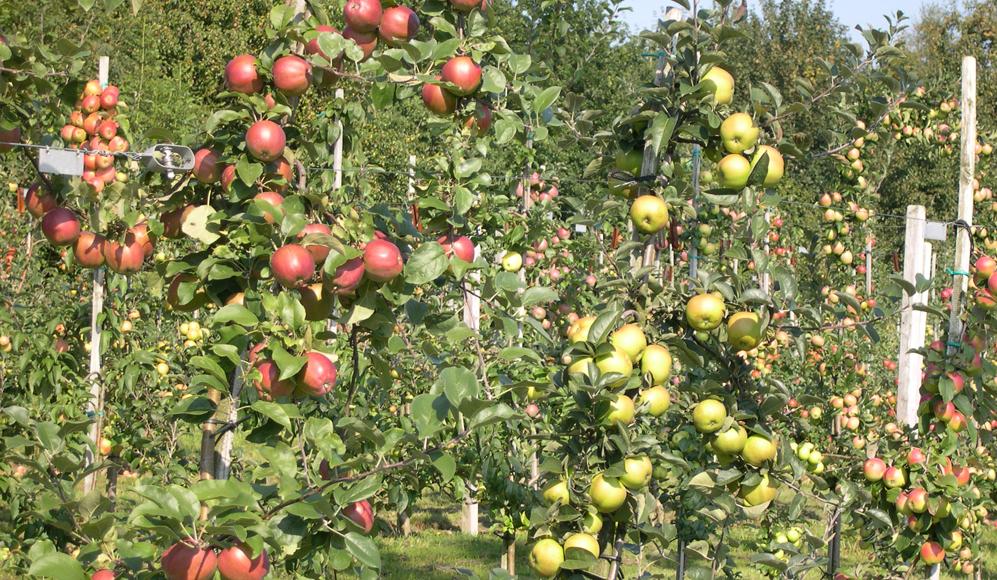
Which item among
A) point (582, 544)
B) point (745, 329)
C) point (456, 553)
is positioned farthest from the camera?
point (456, 553)

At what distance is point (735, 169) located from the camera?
8.68 ft

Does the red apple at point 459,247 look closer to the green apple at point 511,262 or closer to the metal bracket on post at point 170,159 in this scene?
the metal bracket on post at point 170,159

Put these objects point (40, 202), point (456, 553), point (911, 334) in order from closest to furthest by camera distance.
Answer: point (40, 202) < point (911, 334) < point (456, 553)

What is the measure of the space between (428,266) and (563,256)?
4395 millimetres

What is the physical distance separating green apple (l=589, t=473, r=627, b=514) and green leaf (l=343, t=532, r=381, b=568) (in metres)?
0.67

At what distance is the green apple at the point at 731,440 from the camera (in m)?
2.71

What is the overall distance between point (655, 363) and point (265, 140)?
103cm

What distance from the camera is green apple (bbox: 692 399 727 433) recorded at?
2654mm

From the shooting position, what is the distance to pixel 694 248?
3211 millimetres

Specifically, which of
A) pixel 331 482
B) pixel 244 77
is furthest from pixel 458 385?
pixel 244 77

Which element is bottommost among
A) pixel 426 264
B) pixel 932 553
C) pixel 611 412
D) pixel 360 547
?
pixel 932 553

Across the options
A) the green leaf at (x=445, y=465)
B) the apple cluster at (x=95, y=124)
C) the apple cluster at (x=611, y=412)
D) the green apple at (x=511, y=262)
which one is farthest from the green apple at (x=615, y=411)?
the apple cluster at (x=95, y=124)

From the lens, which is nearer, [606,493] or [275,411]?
[275,411]

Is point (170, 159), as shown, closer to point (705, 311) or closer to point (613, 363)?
point (613, 363)
